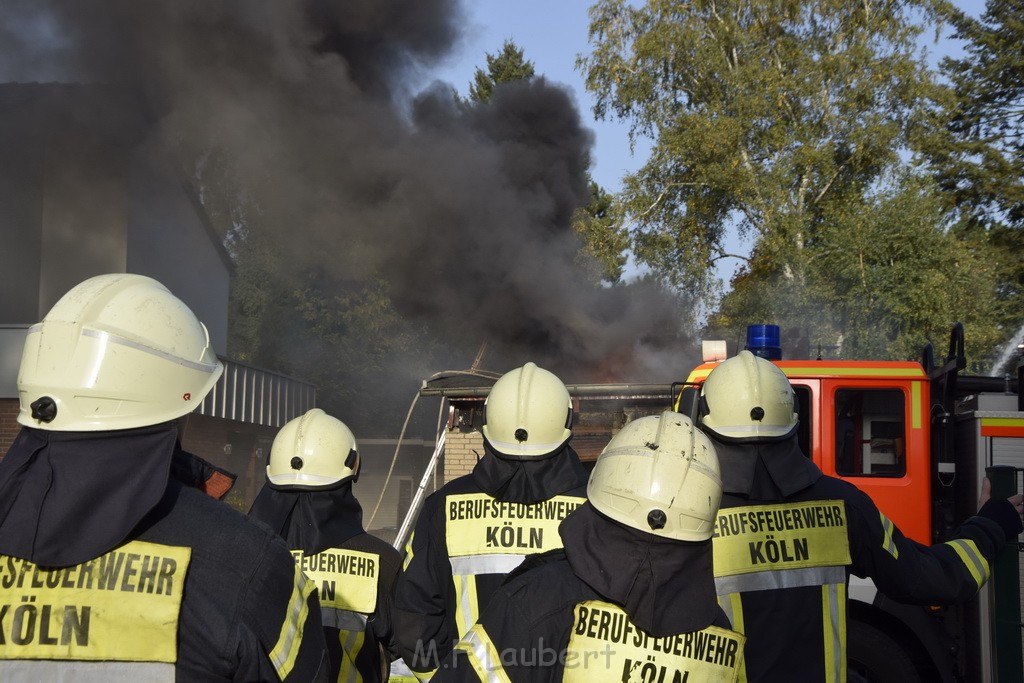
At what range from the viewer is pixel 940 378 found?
4984 millimetres

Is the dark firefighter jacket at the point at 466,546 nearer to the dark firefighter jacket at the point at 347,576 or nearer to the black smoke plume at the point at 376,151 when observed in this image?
the dark firefighter jacket at the point at 347,576

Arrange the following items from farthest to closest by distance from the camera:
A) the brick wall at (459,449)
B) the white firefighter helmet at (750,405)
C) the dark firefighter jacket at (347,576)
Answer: the brick wall at (459,449), the dark firefighter jacket at (347,576), the white firefighter helmet at (750,405)

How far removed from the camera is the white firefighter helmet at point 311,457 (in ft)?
11.2

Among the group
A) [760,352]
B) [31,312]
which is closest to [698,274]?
[31,312]

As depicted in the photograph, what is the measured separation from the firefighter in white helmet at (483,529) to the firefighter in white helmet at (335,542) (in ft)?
0.61

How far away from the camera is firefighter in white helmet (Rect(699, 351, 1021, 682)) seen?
8.39ft

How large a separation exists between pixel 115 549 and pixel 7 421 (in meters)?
12.6

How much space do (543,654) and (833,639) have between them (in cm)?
121

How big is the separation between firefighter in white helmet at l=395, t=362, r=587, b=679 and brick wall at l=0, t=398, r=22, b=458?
1113 centimetres

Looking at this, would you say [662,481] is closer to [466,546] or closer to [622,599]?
[622,599]

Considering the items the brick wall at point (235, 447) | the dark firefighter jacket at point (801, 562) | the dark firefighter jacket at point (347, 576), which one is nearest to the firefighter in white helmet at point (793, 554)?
the dark firefighter jacket at point (801, 562)

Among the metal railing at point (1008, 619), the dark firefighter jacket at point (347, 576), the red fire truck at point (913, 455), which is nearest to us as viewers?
the dark firefighter jacket at point (347, 576)

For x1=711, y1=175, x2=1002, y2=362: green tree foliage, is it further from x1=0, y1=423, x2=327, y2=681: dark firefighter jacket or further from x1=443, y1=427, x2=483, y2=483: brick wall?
x1=0, y1=423, x2=327, y2=681: dark firefighter jacket

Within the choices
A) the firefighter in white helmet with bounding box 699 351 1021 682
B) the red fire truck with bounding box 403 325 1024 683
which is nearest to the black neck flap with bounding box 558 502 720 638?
the firefighter in white helmet with bounding box 699 351 1021 682
